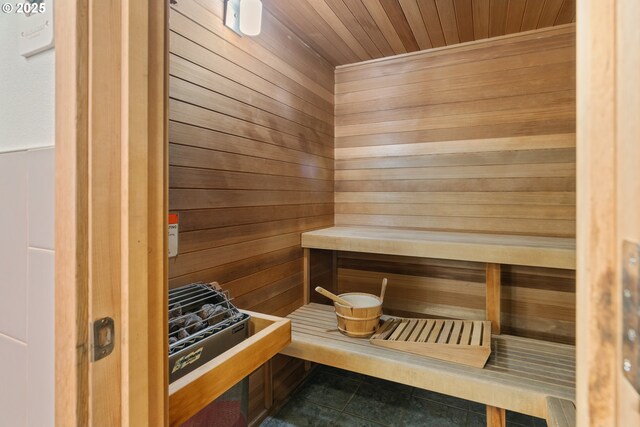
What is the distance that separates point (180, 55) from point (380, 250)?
1.38 metres

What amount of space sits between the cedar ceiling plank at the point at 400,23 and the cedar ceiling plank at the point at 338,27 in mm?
270

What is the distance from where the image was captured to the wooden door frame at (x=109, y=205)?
451mm

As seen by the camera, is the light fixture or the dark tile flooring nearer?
the light fixture

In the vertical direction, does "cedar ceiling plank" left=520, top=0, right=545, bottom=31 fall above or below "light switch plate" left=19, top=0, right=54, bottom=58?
above

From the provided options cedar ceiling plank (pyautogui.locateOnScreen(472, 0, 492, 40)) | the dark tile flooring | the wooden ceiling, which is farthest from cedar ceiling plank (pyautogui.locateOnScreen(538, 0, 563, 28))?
the dark tile flooring

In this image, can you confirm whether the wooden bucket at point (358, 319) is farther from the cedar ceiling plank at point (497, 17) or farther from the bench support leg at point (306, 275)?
the cedar ceiling plank at point (497, 17)

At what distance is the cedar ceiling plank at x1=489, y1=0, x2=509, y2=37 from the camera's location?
1740mm

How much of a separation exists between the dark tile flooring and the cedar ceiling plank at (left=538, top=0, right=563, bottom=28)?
2307mm

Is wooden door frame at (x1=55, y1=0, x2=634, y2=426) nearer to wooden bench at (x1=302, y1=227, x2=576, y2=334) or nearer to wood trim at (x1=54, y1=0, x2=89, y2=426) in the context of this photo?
wood trim at (x1=54, y1=0, x2=89, y2=426)

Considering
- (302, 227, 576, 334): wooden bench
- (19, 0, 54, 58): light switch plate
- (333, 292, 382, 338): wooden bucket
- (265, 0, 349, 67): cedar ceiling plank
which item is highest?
(265, 0, 349, 67): cedar ceiling plank

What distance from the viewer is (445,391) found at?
1388 mm

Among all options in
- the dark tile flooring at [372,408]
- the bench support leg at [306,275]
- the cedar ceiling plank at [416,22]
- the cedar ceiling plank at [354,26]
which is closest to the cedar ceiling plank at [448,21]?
the cedar ceiling plank at [416,22]

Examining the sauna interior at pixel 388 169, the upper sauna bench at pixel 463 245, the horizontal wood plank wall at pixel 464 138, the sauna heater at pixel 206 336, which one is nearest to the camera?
the sauna heater at pixel 206 336

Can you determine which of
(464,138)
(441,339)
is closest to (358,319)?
(441,339)
